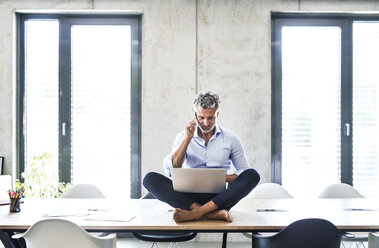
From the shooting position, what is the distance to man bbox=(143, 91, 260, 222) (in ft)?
8.89

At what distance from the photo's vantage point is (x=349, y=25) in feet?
18.4

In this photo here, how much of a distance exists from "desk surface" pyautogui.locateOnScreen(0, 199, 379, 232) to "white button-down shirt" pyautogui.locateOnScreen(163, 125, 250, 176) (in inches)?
14.6

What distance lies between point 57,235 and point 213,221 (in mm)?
989

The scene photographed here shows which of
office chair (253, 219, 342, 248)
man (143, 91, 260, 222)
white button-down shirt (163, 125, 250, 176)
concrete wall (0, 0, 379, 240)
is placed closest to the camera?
office chair (253, 219, 342, 248)

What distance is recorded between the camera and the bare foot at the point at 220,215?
2.49 m

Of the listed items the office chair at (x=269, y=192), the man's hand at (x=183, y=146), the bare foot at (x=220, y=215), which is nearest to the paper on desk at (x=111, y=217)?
the bare foot at (x=220, y=215)

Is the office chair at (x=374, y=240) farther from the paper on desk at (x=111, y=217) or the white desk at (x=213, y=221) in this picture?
the paper on desk at (x=111, y=217)

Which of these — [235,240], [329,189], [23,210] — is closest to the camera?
[23,210]

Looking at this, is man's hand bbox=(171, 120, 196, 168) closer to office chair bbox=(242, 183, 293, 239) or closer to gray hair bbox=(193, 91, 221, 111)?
gray hair bbox=(193, 91, 221, 111)

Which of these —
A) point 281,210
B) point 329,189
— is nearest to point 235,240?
point 329,189

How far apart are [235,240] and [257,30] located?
296 cm

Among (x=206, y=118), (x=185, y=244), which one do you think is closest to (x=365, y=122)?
(x=185, y=244)

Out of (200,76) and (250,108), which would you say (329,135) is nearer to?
(250,108)

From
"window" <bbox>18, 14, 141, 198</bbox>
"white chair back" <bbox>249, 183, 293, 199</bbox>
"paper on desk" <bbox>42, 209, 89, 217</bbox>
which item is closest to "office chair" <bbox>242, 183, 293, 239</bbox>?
"white chair back" <bbox>249, 183, 293, 199</bbox>
